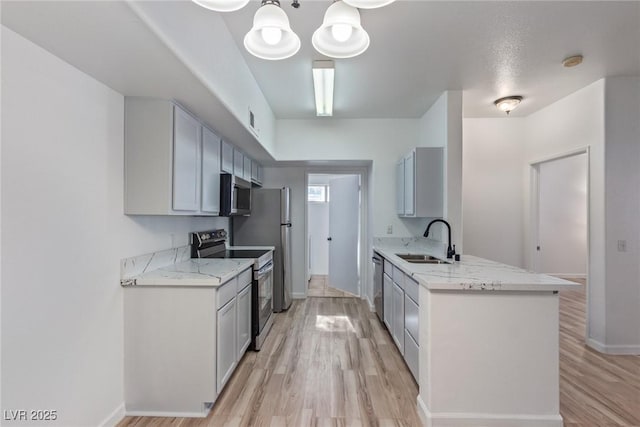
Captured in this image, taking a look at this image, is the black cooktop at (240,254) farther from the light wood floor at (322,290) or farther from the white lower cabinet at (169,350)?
the light wood floor at (322,290)

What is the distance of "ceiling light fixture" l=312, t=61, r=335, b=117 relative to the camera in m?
2.49

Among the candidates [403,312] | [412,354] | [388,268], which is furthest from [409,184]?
[412,354]

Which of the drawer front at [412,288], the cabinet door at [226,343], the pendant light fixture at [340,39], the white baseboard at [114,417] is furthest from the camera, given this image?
the drawer front at [412,288]

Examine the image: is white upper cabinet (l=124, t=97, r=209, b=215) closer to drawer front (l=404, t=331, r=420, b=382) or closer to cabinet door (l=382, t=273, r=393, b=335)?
drawer front (l=404, t=331, r=420, b=382)

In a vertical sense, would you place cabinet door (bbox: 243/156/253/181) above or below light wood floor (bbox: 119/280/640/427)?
above

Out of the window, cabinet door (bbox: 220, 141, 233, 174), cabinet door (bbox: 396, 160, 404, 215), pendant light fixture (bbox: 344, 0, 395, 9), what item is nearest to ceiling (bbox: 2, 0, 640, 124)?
cabinet door (bbox: 220, 141, 233, 174)

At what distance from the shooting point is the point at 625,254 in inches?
111

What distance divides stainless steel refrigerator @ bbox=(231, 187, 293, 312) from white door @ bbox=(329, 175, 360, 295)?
1.37 metres

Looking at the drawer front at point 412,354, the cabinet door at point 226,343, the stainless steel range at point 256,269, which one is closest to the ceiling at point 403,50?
the stainless steel range at point 256,269

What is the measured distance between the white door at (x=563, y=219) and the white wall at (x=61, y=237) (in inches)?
284

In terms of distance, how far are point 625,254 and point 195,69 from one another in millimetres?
4120

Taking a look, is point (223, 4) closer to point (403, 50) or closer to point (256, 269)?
point (403, 50)

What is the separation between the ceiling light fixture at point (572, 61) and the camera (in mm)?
2419

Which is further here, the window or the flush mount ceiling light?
the window
